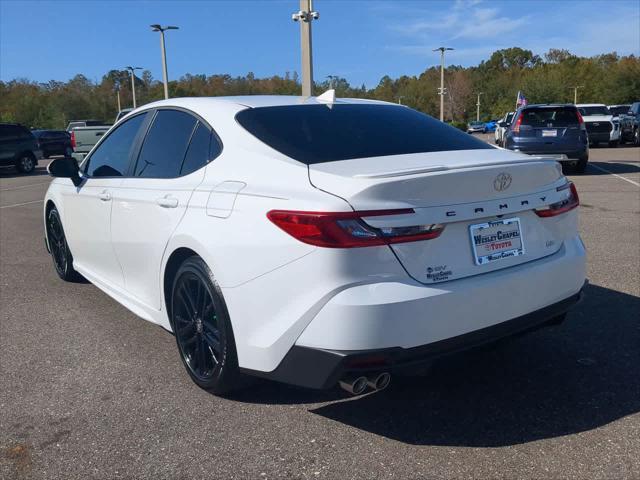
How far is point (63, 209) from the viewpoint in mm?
5203

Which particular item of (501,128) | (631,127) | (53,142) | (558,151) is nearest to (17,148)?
(53,142)

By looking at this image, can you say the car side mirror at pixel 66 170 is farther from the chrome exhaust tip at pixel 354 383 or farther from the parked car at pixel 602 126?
the parked car at pixel 602 126

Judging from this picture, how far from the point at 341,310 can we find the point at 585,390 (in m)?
1.58

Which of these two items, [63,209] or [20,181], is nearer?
[63,209]

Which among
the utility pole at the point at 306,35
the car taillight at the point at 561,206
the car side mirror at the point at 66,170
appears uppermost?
the utility pole at the point at 306,35

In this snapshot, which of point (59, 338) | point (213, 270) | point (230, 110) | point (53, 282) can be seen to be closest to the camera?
point (213, 270)

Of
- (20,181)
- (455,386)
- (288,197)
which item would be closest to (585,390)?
(455,386)

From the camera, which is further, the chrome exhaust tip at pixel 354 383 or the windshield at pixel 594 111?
the windshield at pixel 594 111

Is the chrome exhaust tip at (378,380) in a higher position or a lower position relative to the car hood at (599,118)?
lower

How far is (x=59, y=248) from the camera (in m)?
5.71

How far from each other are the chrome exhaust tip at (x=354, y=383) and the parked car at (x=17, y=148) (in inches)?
845

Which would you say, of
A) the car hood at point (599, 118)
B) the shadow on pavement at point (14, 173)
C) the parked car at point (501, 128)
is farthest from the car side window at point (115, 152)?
the car hood at point (599, 118)

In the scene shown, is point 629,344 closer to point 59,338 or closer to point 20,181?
point 59,338

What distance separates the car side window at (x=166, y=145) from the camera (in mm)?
3602
